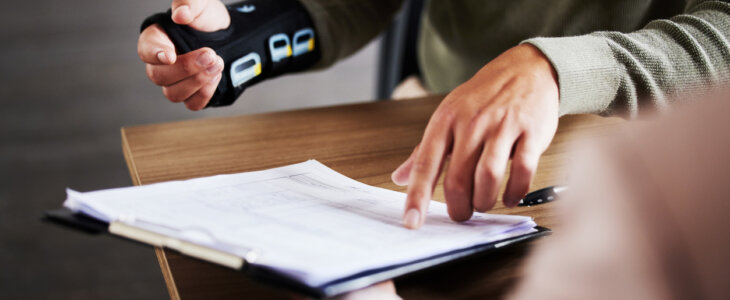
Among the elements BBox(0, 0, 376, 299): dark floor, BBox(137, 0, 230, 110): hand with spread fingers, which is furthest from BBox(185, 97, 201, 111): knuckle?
BBox(0, 0, 376, 299): dark floor

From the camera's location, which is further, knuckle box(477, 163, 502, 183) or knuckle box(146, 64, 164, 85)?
knuckle box(146, 64, 164, 85)

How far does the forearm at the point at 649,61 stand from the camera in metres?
0.56

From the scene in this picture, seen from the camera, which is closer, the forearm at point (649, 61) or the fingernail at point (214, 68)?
the forearm at point (649, 61)

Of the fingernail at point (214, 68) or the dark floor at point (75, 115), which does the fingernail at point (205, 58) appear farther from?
the dark floor at point (75, 115)

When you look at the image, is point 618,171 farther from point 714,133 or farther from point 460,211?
point 460,211

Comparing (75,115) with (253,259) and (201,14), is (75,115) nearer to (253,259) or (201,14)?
(201,14)

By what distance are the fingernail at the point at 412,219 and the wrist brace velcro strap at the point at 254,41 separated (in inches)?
15.3

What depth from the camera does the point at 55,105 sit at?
2.79 meters

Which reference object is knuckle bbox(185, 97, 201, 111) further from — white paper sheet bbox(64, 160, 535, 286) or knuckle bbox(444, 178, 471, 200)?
knuckle bbox(444, 178, 471, 200)

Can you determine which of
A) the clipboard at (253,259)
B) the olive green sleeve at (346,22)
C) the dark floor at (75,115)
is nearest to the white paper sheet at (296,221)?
the clipboard at (253,259)

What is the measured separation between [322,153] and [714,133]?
1.76 feet

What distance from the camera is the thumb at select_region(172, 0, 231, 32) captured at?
684 mm

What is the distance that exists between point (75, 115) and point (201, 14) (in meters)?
2.28

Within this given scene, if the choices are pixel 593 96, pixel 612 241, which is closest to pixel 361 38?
pixel 593 96
